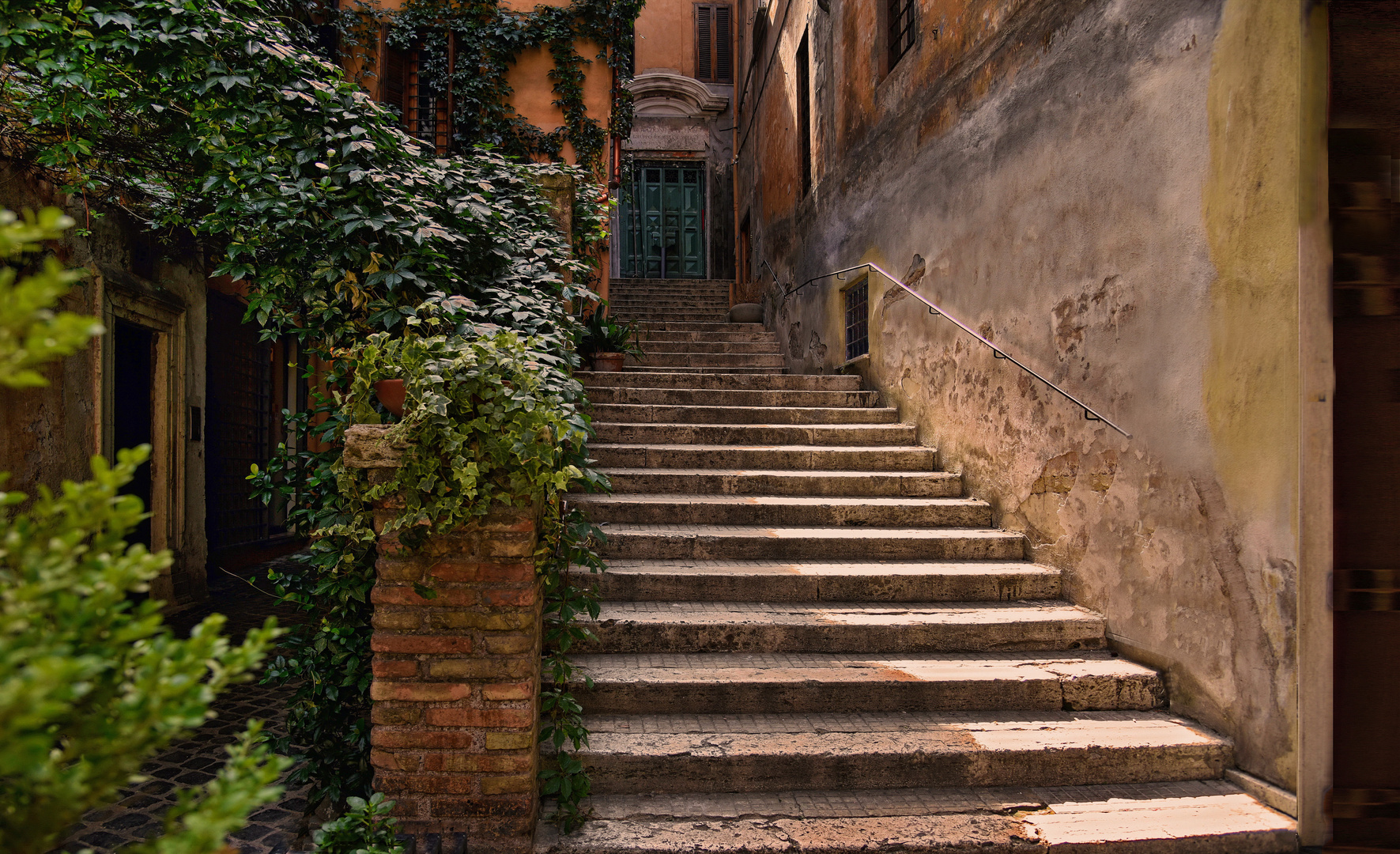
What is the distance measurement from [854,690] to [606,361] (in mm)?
4184

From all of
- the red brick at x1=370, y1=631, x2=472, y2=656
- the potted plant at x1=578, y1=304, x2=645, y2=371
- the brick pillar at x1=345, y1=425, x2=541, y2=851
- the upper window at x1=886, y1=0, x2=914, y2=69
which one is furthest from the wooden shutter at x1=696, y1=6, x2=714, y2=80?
the red brick at x1=370, y1=631, x2=472, y2=656

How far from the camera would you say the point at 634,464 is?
4648 mm

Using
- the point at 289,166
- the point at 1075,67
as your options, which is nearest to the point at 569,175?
the point at 289,166

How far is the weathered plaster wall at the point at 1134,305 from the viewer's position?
248 cm

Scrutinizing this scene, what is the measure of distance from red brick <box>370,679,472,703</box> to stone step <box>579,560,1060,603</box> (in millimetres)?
1198

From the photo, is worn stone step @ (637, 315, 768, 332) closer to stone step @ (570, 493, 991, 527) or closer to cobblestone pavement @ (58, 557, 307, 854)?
stone step @ (570, 493, 991, 527)

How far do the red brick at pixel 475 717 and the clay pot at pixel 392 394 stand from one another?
3.35 feet

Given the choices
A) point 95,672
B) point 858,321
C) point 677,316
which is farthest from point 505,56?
point 95,672

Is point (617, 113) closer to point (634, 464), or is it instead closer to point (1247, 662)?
point (634, 464)

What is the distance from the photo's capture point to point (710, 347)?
7781 mm

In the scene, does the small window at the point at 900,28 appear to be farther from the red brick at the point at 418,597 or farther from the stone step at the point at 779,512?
the red brick at the point at 418,597

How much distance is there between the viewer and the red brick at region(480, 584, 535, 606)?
2.20m

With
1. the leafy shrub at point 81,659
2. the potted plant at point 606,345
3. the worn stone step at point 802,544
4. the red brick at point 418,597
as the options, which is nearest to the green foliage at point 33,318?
the leafy shrub at point 81,659

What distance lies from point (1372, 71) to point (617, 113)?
284 inches
